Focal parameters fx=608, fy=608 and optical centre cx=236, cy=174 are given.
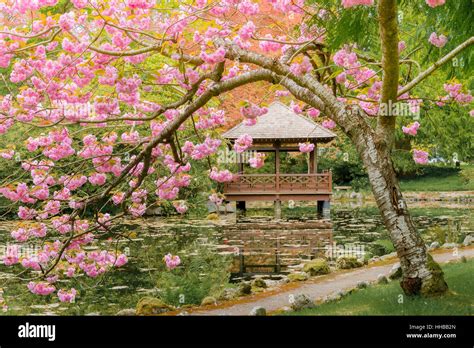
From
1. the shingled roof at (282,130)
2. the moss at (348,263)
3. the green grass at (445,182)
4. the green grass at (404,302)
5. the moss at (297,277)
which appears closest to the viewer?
the green grass at (404,302)

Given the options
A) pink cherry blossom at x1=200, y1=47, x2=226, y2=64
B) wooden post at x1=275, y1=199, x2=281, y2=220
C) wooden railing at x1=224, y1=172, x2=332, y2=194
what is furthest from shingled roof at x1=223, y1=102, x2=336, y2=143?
pink cherry blossom at x1=200, y1=47, x2=226, y2=64

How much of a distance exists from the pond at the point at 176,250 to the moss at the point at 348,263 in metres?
1.42

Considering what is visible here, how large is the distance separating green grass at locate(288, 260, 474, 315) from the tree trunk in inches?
4.9

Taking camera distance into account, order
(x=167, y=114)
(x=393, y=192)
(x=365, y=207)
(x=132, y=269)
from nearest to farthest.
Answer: (x=393, y=192)
(x=167, y=114)
(x=132, y=269)
(x=365, y=207)

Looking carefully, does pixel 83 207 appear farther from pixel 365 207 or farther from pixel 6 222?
pixel 365 207

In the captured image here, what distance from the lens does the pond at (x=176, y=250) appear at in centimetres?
799

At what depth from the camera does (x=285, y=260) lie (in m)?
10.7

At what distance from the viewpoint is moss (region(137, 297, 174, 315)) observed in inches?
285

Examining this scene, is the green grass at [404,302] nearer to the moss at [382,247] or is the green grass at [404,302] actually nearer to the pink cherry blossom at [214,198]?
the pink cherry blossom at [214,198]

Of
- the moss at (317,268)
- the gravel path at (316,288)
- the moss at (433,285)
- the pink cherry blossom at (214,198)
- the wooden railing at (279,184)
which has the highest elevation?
the wooden railing at (279,184)

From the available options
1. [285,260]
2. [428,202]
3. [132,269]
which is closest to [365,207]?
[428,202]

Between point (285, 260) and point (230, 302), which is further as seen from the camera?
point (285, 260)

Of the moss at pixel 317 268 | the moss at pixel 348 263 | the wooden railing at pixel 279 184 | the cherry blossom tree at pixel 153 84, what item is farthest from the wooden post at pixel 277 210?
the cherry blossom tree at pixel 153 84

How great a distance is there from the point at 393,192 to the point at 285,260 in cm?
550
